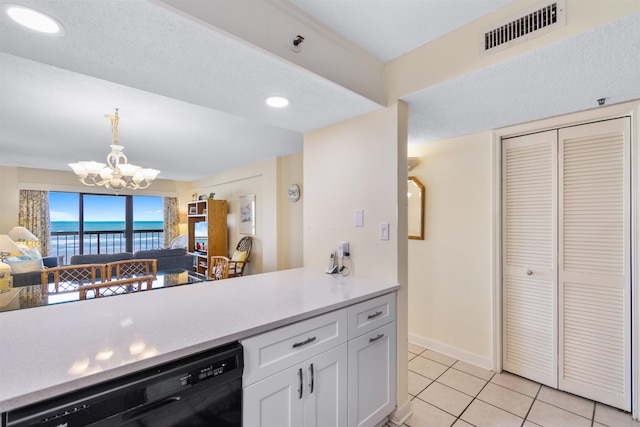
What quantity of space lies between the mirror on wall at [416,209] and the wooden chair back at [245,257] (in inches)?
117

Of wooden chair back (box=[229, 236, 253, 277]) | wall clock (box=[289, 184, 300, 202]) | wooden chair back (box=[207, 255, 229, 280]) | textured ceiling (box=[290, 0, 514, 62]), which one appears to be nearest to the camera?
textured ceiling (box=[290, 0, 514, 62])

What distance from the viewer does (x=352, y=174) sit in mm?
2082

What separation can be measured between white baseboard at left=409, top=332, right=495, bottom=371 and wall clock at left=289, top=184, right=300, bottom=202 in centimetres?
231

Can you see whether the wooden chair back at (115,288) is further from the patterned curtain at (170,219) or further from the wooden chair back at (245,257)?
the patterned curtain at (170,219)

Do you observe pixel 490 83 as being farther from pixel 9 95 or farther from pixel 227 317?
pixel 9 95

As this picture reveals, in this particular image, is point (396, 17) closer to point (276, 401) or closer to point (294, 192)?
point (276, 401)

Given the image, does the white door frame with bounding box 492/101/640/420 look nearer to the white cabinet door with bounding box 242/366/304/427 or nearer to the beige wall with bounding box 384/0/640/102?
the beige wall with bounding box 384/0/640/102

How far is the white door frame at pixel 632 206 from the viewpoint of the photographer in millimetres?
1802

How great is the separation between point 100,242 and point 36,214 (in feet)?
4.31

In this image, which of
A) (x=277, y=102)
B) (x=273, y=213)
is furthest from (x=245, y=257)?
(x=277, y=102)

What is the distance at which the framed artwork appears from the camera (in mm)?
4961

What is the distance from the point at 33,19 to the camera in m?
1.01

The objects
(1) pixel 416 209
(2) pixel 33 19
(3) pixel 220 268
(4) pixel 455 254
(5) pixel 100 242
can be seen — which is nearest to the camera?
(2) pixel 33 19

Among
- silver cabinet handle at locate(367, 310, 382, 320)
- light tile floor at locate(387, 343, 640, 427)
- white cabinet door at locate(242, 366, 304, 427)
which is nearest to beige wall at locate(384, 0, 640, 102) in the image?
silver cabinet handle at locate(367, 310, 382, 320)
